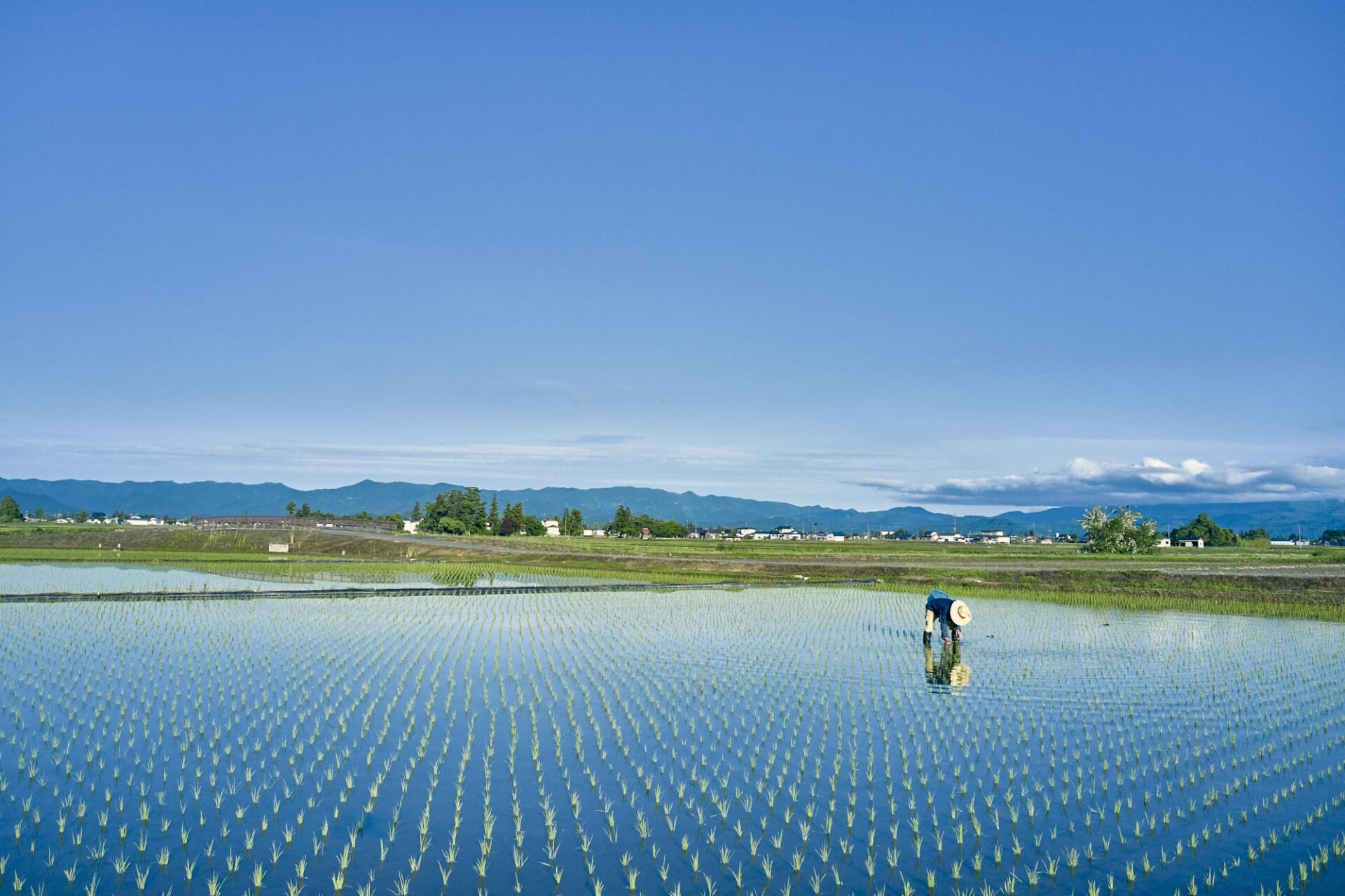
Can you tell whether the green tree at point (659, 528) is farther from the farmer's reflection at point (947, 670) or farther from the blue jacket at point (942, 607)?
the farmer's reflection at point (947, 670)

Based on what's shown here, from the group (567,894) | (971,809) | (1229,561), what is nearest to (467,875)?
(567,894)

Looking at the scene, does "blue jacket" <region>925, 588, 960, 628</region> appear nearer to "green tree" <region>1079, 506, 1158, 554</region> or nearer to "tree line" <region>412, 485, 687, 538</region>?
"green tree" <region>1079, 506, 1158, 554</region>

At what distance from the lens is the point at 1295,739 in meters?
11.7

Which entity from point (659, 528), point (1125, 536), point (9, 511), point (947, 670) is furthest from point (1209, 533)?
point (9, 511)

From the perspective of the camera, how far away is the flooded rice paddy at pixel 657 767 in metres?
7.02

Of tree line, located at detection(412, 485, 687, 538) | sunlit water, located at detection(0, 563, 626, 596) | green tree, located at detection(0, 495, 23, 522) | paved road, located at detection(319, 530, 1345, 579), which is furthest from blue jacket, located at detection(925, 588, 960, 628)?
green tree, located at detection(0, 495, 23, 522)

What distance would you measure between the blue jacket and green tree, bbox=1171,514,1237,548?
336ft

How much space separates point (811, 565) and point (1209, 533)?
87.3 m

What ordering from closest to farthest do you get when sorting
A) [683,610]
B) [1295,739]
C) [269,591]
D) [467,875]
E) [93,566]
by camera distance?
1. [467,875]
2. [1295,739]
3. [683,610]
4. [269,591]
5. [93,566]

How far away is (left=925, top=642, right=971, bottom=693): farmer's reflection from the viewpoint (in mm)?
14664

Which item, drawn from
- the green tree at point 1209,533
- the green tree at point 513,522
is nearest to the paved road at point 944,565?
the green tree at point 513,522

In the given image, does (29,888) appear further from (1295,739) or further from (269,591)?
(269,591)

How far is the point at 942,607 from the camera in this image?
18.2 m

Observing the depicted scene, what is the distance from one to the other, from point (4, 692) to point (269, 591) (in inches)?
678
